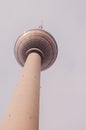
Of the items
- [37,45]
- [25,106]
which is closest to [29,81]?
[25,106]

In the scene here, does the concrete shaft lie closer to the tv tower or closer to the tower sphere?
the tv tower

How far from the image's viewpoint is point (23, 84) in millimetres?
24125

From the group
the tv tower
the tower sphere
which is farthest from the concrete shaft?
the tower sphere

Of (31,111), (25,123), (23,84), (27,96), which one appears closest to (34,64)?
(23,84)

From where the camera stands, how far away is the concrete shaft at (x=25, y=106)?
720 inches

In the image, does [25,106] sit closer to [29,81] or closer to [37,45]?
[29,81]

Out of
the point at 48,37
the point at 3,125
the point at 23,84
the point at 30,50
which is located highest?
the point at 48,37

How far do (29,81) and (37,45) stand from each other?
50.9 feet

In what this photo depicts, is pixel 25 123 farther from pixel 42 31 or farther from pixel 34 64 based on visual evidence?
pixel 42 31

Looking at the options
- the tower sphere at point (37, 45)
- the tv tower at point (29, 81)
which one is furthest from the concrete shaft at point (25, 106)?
the tower sphere at point (37, 45)

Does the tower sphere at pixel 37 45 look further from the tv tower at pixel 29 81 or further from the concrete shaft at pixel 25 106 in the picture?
the concrete shaft at pixel 25 106

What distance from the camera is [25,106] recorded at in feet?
66.7

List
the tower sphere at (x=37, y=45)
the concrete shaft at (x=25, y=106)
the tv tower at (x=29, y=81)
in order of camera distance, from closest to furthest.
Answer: the concrete shaft at (x=25, y=106), the tv tower at (x=29, y=81), the tower sphere at (x=37, y=45)

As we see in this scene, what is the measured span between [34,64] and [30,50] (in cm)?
851
